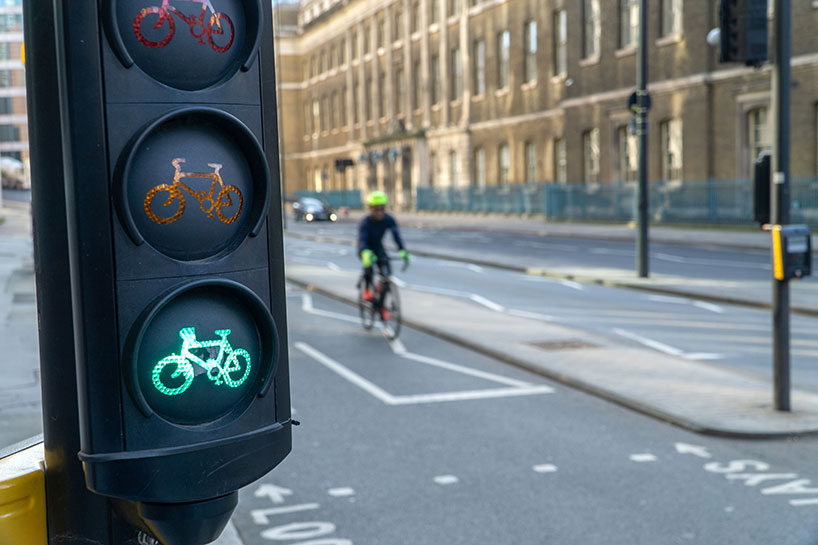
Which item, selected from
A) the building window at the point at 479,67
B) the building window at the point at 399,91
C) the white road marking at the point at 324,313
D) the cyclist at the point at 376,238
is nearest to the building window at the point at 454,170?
the building window at the point at 479,67

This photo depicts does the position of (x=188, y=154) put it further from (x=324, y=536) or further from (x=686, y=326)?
(x=686, y=326)

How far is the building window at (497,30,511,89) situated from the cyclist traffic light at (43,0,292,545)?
52.0 metres

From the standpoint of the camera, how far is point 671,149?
38156 millimetres

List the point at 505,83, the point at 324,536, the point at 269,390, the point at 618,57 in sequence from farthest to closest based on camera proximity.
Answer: the point at 505,83 → the point at 618,57 → the point at 324,536 → the point at 269,390

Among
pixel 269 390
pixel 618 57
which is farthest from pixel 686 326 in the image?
pixel 618 57

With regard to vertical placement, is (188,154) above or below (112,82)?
below

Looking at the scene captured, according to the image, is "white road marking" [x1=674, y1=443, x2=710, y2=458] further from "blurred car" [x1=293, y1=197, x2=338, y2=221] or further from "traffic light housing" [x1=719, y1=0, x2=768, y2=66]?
"blurred car" [x1=293, y1=197, x2=338, y2=221]

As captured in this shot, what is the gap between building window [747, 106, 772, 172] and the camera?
3397 cm

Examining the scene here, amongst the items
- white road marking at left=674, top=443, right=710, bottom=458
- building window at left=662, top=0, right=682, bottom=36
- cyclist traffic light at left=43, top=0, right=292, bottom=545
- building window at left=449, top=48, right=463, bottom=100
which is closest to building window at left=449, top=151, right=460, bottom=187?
building window at left=449, top=48, right=463, bottom=100

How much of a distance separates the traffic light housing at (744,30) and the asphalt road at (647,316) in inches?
123

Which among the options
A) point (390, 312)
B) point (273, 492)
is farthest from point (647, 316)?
point (273, 492)

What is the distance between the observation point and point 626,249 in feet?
90.6

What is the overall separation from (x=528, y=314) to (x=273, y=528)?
370 inches

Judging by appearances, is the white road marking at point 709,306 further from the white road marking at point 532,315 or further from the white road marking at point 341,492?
the white road marking at point 341,492
